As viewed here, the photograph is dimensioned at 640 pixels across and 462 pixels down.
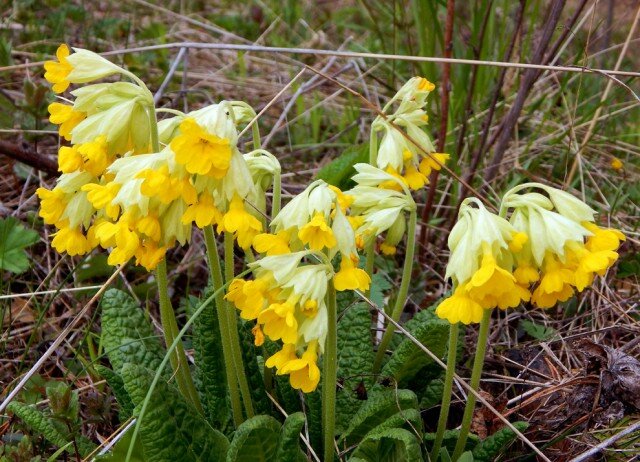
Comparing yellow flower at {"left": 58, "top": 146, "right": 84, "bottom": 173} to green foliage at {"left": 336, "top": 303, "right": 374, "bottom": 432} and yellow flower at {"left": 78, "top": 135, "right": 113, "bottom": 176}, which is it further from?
green foliage at {"left": 336, "top": 303, "right": 374, "bottom": 432}

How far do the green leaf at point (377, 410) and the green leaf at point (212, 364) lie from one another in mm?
365

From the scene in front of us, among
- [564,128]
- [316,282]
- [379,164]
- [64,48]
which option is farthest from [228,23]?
[316,282]

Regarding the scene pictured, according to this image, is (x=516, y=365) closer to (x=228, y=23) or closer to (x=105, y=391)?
(x=105, y=391)

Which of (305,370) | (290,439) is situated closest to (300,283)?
(305,370)

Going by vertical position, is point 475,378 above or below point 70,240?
below

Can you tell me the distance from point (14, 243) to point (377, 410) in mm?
1486

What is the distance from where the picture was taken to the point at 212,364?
2219 mm

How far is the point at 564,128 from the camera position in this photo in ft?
12.5

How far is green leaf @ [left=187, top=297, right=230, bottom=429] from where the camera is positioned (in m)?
2.20

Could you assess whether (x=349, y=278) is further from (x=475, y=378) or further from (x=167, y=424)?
(x=167, y=424)

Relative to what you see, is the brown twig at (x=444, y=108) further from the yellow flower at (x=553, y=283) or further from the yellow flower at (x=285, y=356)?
the yellow flower at (x=285, y=356)

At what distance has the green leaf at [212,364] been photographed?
7.23 feet

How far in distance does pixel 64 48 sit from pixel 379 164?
92 cm

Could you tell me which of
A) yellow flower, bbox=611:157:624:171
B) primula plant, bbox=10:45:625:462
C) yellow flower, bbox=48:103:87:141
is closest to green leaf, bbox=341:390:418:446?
primula plant, bbox=10:45:625:462
